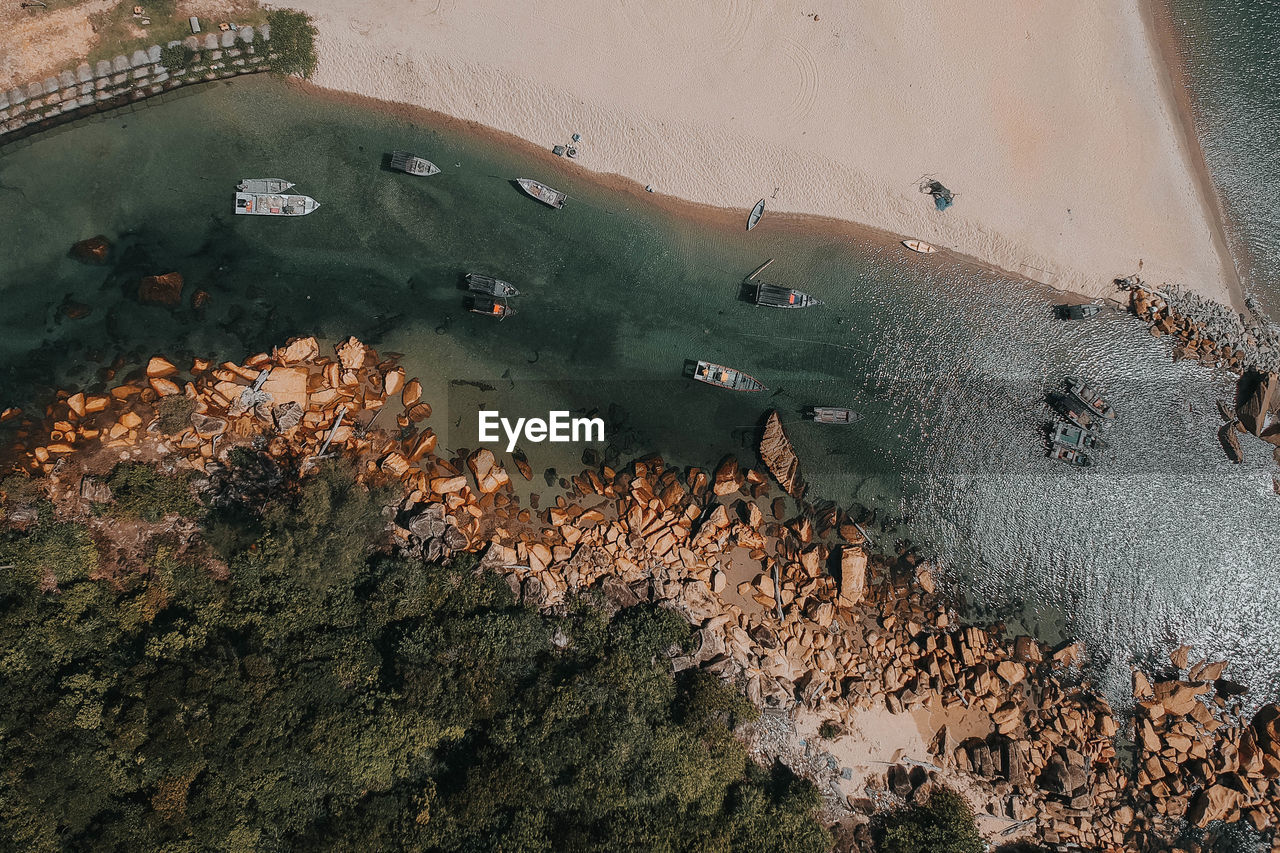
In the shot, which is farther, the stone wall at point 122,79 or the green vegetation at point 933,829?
the stone wall at point 122,79

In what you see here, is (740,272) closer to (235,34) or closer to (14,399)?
(235,34)

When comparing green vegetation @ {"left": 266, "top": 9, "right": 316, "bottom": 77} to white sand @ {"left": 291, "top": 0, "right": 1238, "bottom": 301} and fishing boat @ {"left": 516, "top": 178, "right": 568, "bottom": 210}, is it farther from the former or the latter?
fishing boat @ {"left": 516, "top": 178, "right": 568, "bottom": 210}

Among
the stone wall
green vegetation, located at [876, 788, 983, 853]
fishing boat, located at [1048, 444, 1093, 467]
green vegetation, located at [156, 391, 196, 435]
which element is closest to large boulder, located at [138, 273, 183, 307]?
green vegetation, located at [156, 391, 196, 435]

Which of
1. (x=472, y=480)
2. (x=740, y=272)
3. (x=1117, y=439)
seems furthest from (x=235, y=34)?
(x=1117, y=439)

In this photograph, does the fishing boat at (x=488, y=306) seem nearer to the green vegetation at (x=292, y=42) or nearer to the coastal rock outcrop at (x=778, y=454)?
the green vegetation at (x=292, y=42)

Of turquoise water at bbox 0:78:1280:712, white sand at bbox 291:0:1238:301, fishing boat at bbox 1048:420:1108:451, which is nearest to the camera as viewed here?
white sand at bbox 291:0:1238:301

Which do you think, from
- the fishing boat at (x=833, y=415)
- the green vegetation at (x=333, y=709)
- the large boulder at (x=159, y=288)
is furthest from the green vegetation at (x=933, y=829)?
the large boulder at (x=159, y=288)

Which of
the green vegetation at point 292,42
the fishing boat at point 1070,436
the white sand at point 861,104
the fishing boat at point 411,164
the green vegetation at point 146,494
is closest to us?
the green vegetation at point 146,494

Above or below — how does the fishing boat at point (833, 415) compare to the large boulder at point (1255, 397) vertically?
below
